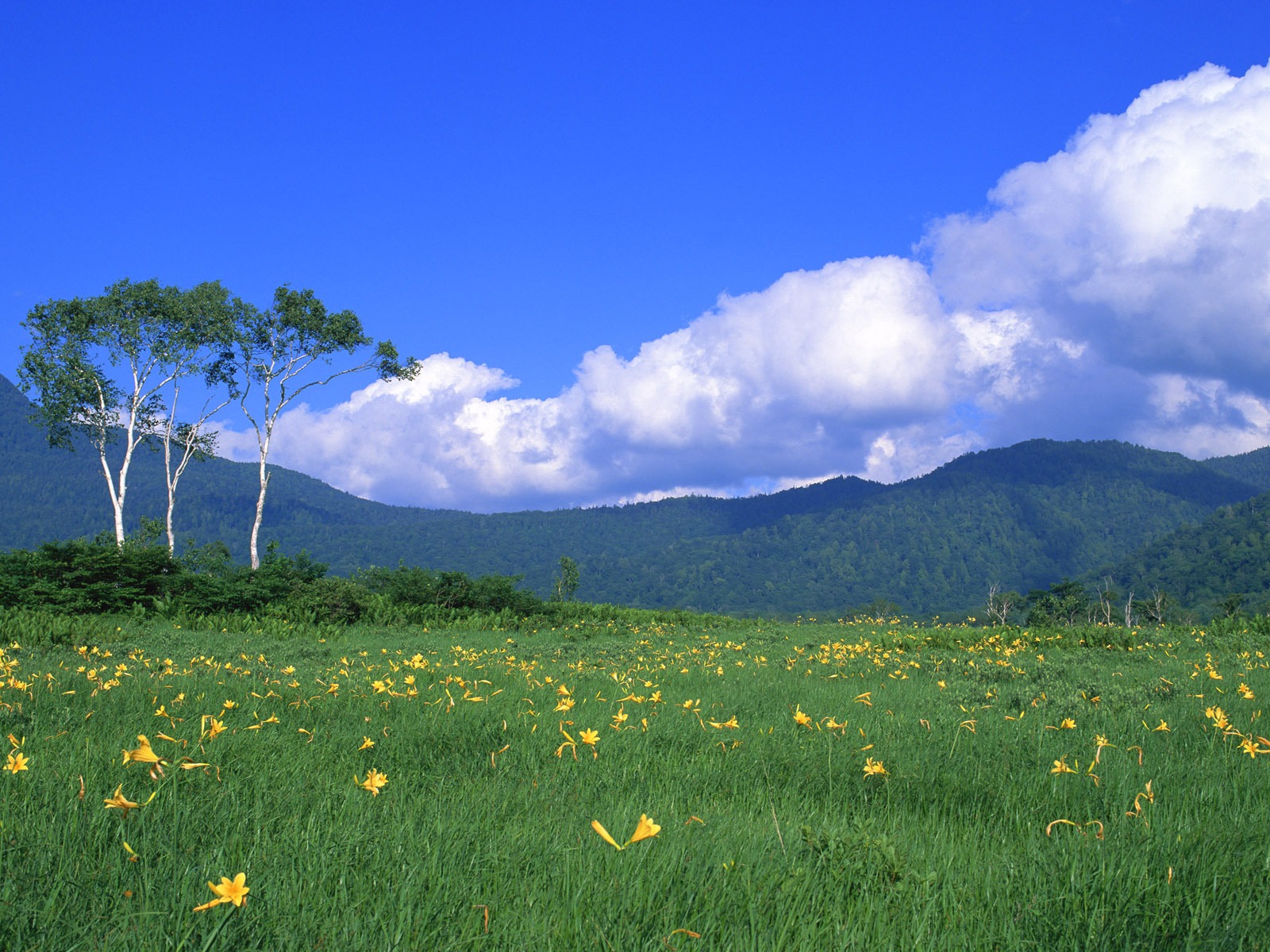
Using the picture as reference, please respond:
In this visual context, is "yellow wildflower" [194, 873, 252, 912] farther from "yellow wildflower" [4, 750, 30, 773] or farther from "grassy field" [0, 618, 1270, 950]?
"yellow wildflower" [4, 750, 30, 773]

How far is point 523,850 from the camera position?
7.95 feet

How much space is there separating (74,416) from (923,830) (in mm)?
36778

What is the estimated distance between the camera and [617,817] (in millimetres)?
2900

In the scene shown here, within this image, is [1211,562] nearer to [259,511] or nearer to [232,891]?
[259,511]

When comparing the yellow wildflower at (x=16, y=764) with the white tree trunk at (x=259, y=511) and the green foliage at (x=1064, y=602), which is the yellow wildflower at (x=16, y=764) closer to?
the white tree trunk at (x=259, y=511)

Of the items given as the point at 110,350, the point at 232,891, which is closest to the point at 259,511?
the point at 110,350

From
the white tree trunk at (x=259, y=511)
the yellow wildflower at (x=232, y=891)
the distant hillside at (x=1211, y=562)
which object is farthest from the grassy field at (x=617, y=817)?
the distant hillside at (x=1211, y=562)

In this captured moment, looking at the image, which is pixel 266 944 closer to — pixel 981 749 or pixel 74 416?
pixel 981 749

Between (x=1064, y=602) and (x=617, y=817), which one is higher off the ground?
(x=617, y=817)

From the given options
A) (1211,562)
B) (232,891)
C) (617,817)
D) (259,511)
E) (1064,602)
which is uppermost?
(259,511)

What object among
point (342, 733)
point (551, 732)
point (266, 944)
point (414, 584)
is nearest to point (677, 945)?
point (266, 944)

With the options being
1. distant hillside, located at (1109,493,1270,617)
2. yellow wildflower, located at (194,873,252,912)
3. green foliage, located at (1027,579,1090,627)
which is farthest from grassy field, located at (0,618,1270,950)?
distant hillside, located at (1109,493,1270,617)

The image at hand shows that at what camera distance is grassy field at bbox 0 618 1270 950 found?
197 centimetres

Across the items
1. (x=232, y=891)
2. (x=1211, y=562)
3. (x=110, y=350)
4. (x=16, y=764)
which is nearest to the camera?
(x=232, y=891)
